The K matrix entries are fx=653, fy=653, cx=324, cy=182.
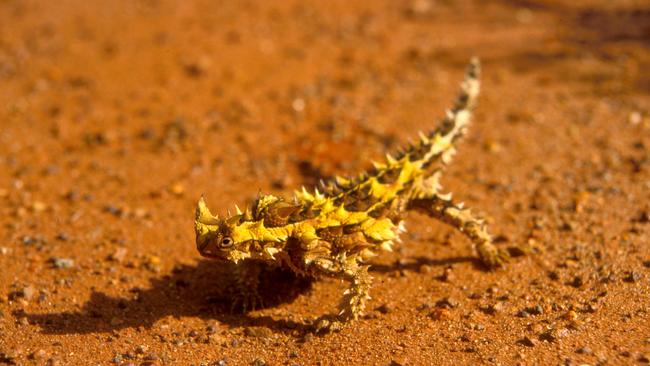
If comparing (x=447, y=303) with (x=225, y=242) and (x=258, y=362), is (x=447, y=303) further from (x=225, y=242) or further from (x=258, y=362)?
(x=225, y=242)

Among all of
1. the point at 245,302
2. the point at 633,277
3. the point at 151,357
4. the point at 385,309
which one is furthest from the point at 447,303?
the point at 151,357

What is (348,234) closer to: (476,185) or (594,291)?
(594,291)

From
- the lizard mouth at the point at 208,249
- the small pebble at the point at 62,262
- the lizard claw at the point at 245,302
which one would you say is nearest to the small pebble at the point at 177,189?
the small pebble at the point at 62,262

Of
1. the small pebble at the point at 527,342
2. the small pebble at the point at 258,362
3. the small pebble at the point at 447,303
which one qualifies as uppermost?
the small pebble at the point at 258,362

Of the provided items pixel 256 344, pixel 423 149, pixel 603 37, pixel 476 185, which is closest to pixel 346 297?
pixel 256 344

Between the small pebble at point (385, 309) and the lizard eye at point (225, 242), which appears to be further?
the small pebble at point (385, 309)

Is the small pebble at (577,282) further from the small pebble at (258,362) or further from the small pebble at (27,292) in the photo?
the small pebble at (27,292)

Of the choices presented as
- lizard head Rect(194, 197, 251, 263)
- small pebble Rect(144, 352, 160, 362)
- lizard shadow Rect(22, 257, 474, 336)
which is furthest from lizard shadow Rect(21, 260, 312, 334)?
lizard head Rect(194, 197, 251, 263)

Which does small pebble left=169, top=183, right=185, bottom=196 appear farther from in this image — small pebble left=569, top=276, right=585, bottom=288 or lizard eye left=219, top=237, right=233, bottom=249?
small pebble left=569, top=276, right=585, bottom=288
